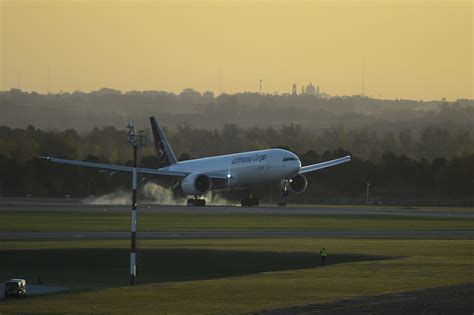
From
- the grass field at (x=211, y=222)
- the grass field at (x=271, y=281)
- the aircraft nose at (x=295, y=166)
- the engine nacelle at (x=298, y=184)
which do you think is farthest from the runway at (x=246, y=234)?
the engine nacelle at (x=298, y=184)

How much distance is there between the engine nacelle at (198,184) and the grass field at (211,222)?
13.4 metres

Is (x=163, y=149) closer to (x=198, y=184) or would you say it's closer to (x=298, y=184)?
(x=198, y=184)

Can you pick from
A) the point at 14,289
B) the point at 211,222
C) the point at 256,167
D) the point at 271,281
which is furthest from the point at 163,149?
the point at 14,289

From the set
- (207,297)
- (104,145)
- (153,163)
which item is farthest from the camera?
(104,145)

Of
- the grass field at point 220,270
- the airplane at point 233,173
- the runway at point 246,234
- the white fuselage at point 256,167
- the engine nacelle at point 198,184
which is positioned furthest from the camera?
the engine nacelle at point 198,184

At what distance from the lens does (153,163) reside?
500ft

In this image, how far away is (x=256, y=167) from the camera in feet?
333

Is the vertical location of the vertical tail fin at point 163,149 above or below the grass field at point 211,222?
above

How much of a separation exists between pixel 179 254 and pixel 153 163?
3907 inches

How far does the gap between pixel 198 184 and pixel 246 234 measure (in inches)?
1458

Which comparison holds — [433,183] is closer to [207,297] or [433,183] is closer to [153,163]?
[153,163]

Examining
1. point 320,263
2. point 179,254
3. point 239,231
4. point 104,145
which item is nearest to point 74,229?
point 239,231

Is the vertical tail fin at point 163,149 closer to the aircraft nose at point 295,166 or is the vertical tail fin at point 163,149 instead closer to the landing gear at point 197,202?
the landing gear at point 197,202

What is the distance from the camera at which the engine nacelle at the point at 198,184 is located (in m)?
104
